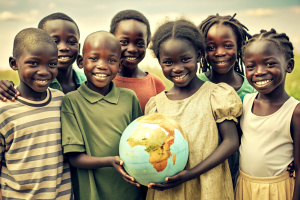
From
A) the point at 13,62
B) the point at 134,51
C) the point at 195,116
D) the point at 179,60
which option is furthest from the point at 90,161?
the point at 134,51

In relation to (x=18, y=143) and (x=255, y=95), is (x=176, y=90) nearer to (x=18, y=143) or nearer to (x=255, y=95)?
(x=255, y=95)

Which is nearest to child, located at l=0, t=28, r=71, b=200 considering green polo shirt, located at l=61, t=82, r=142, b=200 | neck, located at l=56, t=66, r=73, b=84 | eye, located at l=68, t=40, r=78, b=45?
green polo shirt, located at l=61, t=82, r=142, b=200

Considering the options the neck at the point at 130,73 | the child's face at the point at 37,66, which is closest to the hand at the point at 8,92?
the child's face at the point at 37,66

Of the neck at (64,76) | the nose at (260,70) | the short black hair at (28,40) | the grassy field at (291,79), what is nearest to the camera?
the short black hair at (28,40)

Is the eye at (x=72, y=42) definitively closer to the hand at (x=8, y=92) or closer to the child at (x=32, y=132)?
the child at (x=32, y=132)

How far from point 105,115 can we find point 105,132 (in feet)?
0.54

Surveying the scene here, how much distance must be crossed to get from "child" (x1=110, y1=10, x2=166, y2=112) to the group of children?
0.58m

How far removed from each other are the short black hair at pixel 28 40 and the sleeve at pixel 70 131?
598 millimetres

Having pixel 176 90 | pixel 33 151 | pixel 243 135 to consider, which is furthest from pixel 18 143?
pixel 243 135

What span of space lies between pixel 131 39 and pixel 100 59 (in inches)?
32.6

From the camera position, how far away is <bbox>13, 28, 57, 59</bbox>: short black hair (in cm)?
318

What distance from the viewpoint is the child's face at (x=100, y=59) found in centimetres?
340

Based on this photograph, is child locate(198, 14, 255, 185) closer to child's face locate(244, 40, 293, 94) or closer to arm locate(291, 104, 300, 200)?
child's face locate(244, 40, 293, 94)

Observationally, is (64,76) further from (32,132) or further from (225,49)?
(225,49)
